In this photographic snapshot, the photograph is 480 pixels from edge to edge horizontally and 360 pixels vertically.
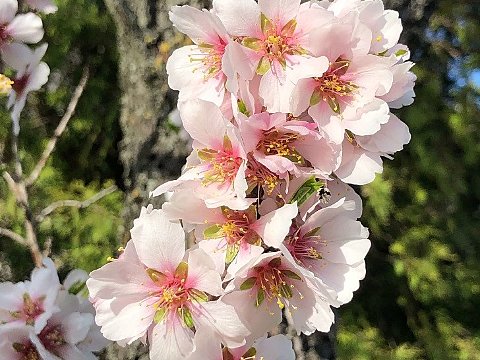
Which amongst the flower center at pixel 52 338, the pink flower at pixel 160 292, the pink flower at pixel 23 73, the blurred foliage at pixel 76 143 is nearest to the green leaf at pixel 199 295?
the pink flower at pixel 160 292

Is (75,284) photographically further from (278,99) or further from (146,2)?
(146,2)

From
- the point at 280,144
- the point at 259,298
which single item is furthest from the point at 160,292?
the point at 280,144

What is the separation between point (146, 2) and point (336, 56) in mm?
1029

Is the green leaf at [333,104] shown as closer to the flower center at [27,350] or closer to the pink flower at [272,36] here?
the pink flower at [272,36]

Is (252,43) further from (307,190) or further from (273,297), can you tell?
(273,297)

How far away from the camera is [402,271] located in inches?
96.1

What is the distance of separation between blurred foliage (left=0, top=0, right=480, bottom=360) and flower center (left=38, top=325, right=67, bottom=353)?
4.27ft

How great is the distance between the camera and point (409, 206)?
8.35ft

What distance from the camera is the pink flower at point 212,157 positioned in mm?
684

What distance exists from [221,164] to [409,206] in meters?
1.99

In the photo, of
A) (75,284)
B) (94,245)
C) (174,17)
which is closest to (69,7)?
(94,245)

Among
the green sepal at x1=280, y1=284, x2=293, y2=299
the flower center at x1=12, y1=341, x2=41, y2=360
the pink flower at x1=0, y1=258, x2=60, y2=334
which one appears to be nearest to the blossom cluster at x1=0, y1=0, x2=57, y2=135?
the pink flower at x1=0, y1=258, x2=60, y2=334

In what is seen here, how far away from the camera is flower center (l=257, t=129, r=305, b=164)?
68cm

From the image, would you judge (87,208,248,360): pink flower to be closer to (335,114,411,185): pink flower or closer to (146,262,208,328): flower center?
(146,262,208,328): flower center
